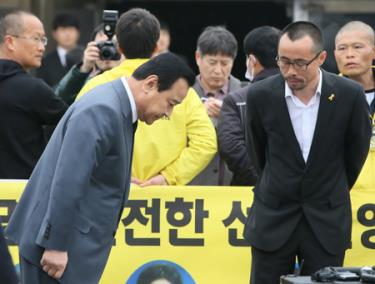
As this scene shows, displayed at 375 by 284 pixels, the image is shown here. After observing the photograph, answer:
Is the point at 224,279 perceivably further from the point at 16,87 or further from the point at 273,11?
the point at 273,11

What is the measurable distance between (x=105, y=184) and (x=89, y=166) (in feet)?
0.81

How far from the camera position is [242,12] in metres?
18.6

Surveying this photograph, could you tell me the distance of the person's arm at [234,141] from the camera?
769cm

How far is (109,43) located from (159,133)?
1102 millimetres

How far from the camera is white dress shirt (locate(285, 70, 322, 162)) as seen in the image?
6.62 m

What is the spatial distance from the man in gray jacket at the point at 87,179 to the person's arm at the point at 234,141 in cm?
188

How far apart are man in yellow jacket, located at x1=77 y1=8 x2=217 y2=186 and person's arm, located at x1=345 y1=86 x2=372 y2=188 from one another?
3.98ft

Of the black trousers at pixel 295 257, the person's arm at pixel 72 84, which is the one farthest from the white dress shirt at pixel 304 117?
the person's arm at pixel 72 84

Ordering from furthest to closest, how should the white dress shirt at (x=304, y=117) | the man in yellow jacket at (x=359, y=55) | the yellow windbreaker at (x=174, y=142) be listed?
the man in yellow jacket at (x=359, y=55) → the yellow windbreaker at (x=174, y=142) → the white dress shirt at (x=304, y=117)

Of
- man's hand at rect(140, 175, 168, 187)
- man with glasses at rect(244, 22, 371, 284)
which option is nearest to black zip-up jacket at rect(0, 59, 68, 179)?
man's hand at rect(140, 175, 168, 187)

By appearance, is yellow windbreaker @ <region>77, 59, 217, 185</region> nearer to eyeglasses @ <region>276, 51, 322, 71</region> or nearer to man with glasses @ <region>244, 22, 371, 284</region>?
man with glasses @ <region>244, 22, 371, 284</region>

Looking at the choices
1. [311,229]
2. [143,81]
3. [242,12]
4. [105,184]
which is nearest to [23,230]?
[105,184]

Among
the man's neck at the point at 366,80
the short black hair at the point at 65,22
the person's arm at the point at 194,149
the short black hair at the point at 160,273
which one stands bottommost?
the short black hair at the point at 160,273

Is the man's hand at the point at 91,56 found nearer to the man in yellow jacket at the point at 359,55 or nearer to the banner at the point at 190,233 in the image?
the banner at the point at 190,233
